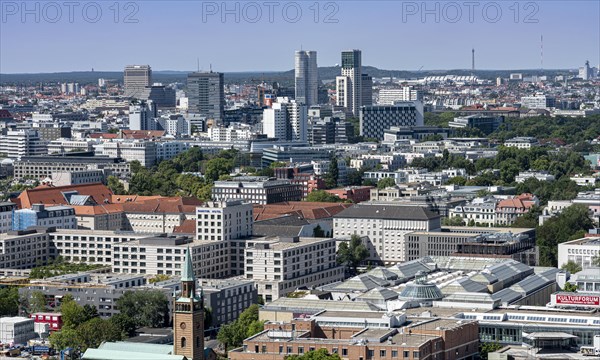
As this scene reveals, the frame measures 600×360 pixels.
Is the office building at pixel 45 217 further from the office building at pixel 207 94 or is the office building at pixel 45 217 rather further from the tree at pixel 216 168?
the office building at pixel 207 94

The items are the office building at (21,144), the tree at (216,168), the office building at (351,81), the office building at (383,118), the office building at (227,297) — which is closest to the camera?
the office building at (227,297)

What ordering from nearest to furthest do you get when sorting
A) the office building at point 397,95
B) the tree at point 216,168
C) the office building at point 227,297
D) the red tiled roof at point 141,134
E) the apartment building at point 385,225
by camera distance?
the office building at point 227,297, the apartment building at point 385,225, the tree at point 216,168, the red tiled roof at point 141,134, the office building at point 397,95

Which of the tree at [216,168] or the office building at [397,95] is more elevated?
Result: the office building at [397,95]

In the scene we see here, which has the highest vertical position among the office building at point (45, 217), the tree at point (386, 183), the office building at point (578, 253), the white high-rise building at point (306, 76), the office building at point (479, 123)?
the white high-rise building at point (306, 76)

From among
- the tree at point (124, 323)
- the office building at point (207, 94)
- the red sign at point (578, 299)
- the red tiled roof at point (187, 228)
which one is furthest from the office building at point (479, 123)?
the tree at point (124, 323)

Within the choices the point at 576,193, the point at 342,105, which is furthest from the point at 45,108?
the point at 576,193

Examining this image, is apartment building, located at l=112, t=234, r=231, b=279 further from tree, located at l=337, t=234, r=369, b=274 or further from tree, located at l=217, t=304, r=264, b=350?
tree, located at l=217, t=304, r=264, b=350

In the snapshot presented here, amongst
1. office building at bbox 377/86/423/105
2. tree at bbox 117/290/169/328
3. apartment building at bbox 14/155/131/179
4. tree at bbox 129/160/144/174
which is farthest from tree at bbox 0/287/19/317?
office building at bbox 377/86/423/105
